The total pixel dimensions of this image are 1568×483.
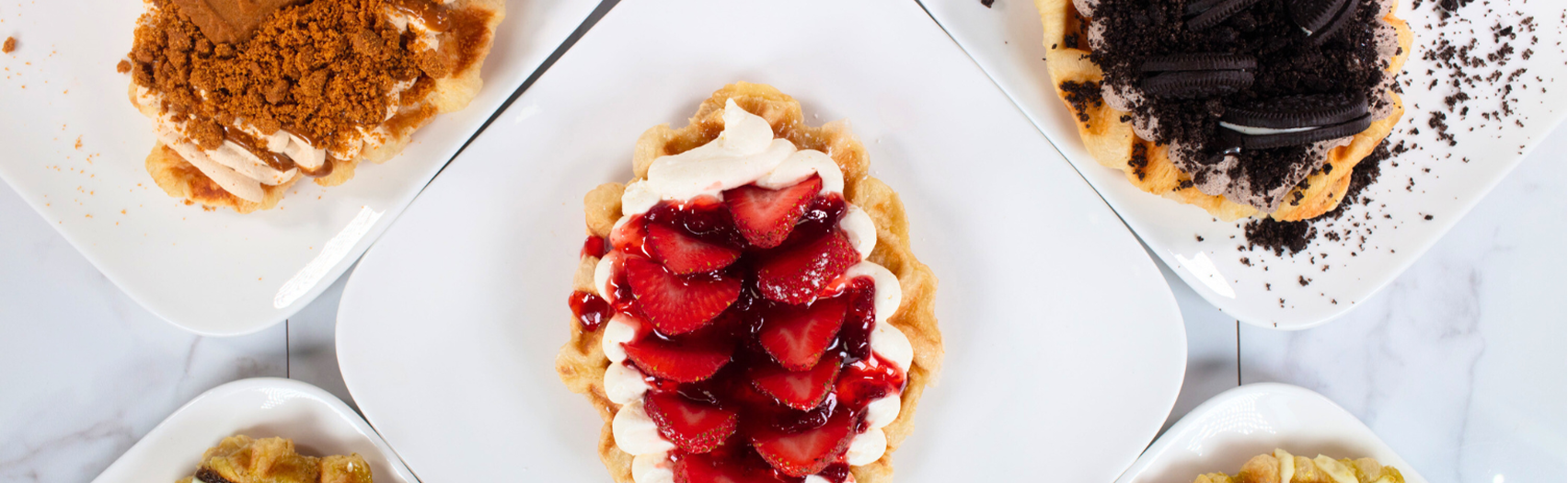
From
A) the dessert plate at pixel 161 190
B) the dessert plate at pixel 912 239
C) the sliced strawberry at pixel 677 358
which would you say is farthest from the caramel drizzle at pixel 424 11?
the sliced strawberry at pixel 677 358

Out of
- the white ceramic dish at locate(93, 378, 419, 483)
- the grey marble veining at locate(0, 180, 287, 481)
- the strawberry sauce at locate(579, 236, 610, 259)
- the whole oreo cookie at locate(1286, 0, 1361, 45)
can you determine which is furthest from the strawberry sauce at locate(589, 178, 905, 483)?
the grey marble veining at locate(0, 180, 287, 481)

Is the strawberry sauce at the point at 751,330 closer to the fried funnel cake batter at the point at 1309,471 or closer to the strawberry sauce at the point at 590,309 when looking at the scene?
the strawberry sauce at the point at 590,309

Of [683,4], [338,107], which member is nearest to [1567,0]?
[683,4]

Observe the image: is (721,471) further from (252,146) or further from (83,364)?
(83,364)

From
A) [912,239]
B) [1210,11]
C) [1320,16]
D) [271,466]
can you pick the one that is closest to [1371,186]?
[1320,16]

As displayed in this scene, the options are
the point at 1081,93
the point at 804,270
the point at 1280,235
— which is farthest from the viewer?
the point at 1280,235

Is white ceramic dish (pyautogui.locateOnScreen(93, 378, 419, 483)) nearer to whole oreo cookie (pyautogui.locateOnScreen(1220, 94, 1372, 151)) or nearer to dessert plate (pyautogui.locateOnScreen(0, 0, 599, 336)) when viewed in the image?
dessert plate (pyautogui.locateOnScreen(0, 0, 599, 336))

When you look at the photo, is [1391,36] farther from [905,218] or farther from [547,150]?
[547,150]
